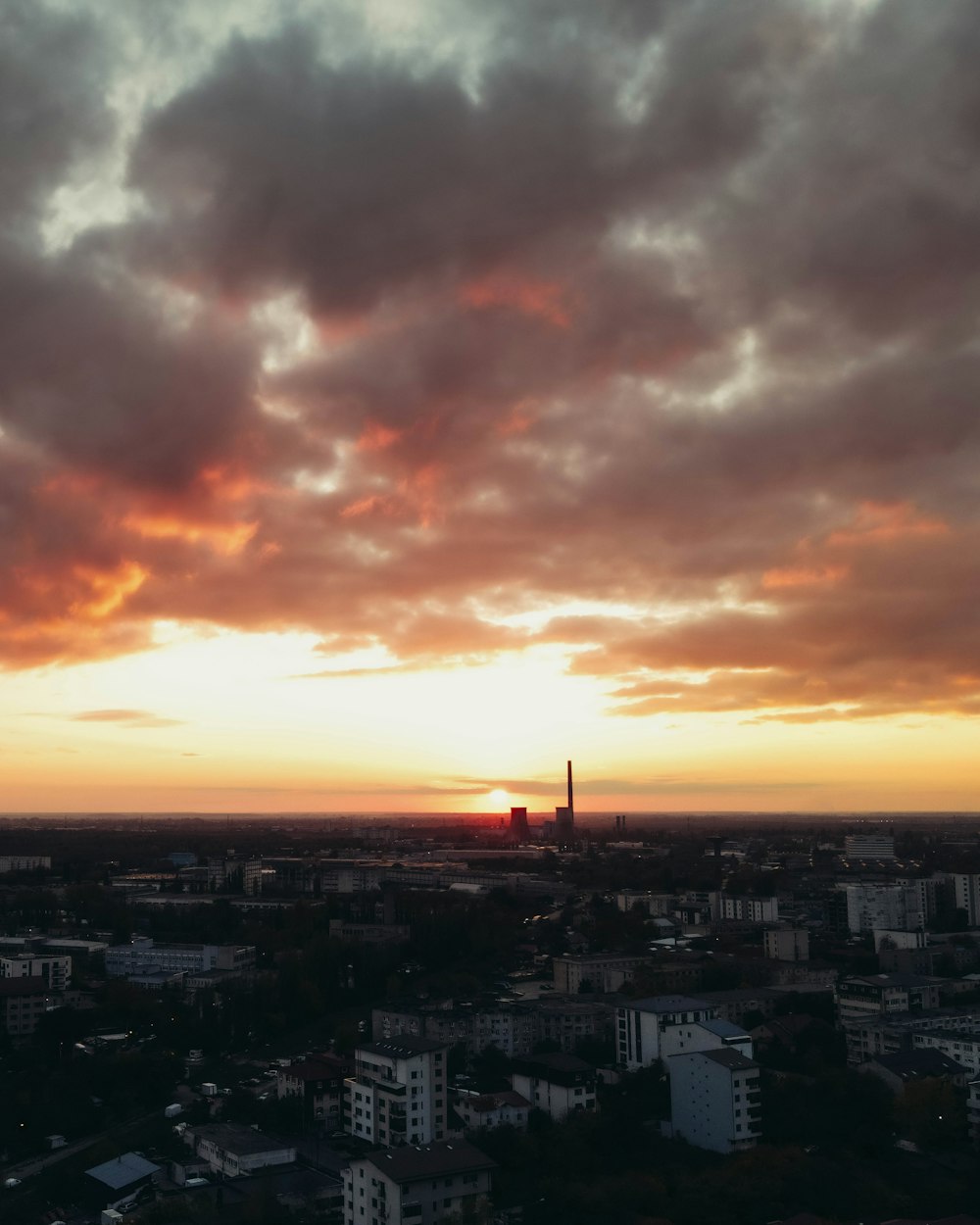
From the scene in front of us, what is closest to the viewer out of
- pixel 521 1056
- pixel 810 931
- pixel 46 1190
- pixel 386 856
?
pixel 46 1190

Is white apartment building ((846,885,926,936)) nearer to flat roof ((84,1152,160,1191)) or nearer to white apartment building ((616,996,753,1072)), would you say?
white apartment building ((616,996,753,1072))

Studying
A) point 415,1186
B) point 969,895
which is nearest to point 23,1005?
point 415,1186

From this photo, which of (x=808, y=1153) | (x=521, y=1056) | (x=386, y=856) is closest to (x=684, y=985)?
(x=521, y=1056)

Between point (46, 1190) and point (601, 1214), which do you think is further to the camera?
point (46, 1190)

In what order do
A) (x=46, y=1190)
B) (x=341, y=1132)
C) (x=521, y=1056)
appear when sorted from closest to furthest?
(x=46, y=1190)
(x=341, y=1132)
(x=521, y=1056)

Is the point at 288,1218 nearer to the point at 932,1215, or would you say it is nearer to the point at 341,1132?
the point at 341,1132
